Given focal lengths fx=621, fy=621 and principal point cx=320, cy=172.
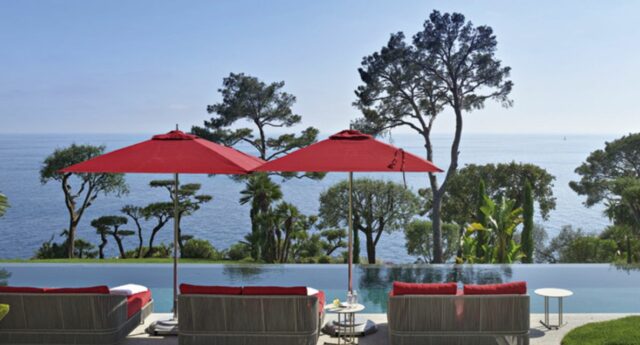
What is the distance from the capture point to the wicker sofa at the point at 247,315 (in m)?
6.04

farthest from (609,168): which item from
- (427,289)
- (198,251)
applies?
(427,289)

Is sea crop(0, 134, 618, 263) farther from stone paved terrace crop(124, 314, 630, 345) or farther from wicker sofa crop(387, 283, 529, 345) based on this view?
wicker sofa crop(387, 283, 529, 345)

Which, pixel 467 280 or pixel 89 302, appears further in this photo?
pixel 467 280

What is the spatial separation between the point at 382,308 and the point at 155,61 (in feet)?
124

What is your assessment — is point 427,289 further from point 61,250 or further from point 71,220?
point 61,250

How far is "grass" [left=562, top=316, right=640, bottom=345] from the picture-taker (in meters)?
6.68

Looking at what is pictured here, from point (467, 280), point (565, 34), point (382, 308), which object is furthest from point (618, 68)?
point (382, 308)

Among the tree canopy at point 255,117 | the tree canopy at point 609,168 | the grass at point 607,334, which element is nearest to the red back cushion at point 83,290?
the grass at point 607,334

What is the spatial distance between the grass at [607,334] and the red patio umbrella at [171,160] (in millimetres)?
4009

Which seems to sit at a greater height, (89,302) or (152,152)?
(152,152)

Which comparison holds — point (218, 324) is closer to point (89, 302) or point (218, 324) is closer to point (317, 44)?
point (89, 302)

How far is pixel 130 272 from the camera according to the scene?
11781 millimetres

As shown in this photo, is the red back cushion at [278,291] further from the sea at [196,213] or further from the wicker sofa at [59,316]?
the sea at [196,213]

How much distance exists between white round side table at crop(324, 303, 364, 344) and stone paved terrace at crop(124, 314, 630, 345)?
12 cm
